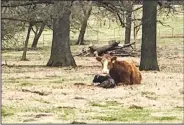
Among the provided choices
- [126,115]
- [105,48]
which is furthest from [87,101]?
[105,48]

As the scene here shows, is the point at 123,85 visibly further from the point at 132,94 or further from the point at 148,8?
the point at 148,8

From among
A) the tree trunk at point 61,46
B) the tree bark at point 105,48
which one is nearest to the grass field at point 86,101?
the tree trunk at point 61,46

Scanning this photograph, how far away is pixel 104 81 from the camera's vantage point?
1536 cm

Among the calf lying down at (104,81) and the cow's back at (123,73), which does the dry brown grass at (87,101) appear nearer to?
the calf lying down at (104,81)

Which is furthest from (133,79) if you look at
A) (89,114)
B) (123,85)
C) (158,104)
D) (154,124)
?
(154,124)

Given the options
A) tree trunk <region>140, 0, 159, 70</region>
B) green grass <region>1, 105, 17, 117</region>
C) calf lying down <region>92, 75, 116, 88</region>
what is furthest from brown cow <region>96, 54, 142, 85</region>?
tree trunk <region>140, 0, 159, 70</region>

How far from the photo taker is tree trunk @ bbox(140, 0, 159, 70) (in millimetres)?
22609

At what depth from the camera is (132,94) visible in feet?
46.0

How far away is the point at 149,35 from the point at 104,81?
7.90 metres

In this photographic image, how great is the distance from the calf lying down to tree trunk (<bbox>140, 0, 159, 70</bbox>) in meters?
7.39

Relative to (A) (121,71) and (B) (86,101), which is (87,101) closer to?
(B) (86,101)

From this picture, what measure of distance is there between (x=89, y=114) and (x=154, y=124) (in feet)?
6.03

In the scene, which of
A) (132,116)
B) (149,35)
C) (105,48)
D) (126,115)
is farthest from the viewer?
(105,48)

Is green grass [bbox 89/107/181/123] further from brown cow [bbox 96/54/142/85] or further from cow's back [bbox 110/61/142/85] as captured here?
cow's back [bbox 110/61/142/85]
